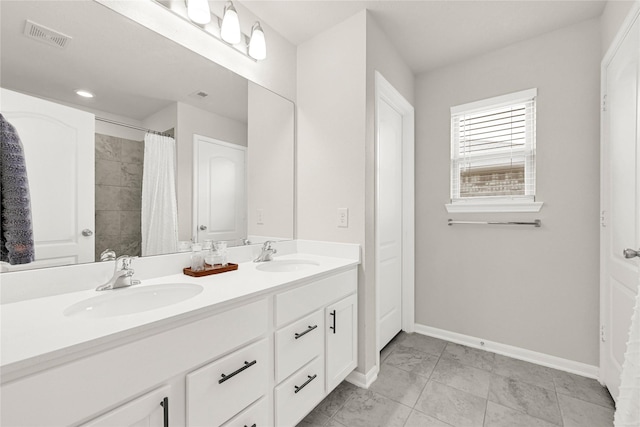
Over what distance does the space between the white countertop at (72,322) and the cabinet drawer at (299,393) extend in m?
0.47

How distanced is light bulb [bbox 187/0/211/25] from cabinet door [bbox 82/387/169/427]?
65.0 inches

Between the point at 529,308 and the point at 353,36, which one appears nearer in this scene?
the point at 353,36

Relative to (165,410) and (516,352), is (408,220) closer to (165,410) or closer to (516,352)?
(516,352)

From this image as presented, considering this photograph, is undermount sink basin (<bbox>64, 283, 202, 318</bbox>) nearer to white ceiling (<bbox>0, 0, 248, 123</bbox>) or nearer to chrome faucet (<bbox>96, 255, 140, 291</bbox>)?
chrome faucet (<bbox>96, 255, 140, 291</bbox>)

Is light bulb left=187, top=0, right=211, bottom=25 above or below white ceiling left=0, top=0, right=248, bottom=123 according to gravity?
above

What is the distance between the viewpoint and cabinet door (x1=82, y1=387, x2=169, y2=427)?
70cm

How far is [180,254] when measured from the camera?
Result: 1.40 meters

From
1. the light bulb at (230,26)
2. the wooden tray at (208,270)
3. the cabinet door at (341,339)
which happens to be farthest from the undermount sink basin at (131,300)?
the light bulb at (230,26)

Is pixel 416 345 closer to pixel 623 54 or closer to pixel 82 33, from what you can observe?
pixel 623 54

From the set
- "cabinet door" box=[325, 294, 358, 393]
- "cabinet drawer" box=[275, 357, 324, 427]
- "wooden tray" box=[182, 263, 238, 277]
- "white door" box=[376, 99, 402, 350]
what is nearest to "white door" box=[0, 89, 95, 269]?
"wooden tray" box=[182, 263, 238, 277]

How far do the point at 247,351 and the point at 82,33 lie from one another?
1439 millimetres

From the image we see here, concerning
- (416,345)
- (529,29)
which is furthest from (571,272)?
(529,29)

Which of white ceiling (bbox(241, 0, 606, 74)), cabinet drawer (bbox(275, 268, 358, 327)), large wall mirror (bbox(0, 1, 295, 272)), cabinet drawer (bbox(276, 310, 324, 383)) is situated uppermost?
white ceiling (bbox(241, 0, 606, 74))

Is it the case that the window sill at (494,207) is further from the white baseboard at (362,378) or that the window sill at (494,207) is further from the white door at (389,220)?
the white baseboard at (362,378)
